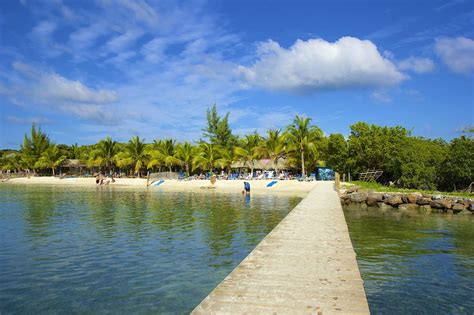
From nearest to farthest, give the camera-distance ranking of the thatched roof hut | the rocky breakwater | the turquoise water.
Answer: the turquoise water → the rocky breakwater → the thatched roof hut

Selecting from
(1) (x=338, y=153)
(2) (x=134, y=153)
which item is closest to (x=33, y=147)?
(2) (x=134, y=153)

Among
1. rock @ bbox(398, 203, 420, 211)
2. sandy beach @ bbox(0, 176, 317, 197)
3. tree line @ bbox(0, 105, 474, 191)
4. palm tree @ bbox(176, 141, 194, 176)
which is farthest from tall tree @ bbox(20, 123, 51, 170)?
rock @ bbox(398, 203, 420, 211)

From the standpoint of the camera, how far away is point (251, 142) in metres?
42.5

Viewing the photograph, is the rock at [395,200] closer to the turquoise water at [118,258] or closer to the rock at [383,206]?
the rock at [383,206]

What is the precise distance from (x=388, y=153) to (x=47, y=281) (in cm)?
2930

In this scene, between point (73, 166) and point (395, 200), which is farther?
point (73, 166)

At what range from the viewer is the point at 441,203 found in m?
19.6

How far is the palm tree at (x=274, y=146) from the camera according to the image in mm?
39444

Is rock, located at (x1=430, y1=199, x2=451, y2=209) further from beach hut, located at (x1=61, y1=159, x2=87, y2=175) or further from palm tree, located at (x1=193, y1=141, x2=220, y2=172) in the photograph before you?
beach hut, located at (x1=61, y1=159, x2=87, y2=175)

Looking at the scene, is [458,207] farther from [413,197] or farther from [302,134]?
[302,134]

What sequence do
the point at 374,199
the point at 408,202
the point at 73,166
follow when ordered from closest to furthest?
the point at 408,202 < the point at 374,199 < the point at 73,166

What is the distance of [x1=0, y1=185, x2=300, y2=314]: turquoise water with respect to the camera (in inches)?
250

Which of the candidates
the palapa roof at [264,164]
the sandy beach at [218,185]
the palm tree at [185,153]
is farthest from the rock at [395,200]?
the palm tree at [185,153]

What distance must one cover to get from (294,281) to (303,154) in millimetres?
34095
